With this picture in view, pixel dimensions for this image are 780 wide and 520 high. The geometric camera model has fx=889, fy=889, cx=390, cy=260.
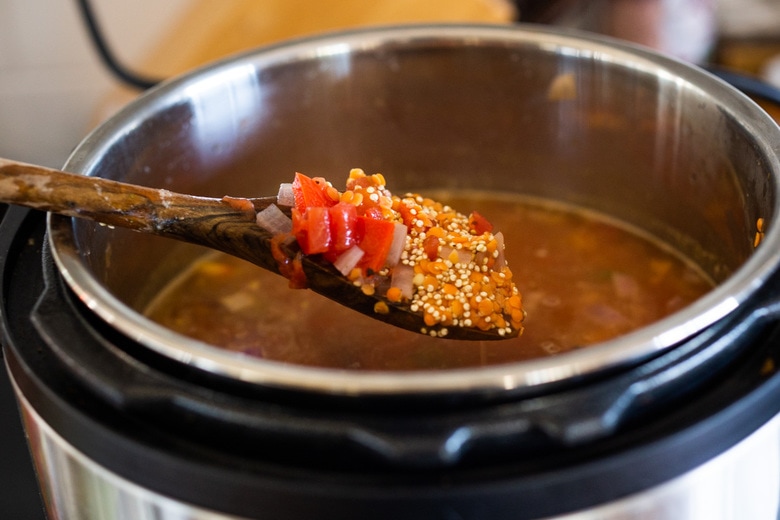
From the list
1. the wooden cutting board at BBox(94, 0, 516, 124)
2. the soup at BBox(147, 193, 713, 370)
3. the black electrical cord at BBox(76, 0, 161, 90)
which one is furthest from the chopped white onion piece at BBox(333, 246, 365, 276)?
the black electrical cord at BBox(76, 0, 161, 90)

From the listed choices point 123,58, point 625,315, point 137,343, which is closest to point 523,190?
point 625,315

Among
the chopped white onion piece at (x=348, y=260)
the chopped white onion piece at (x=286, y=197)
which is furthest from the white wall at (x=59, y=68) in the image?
the chopped white onion piece at (x=348, y=260)

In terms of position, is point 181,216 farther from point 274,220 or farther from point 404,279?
point 404,279

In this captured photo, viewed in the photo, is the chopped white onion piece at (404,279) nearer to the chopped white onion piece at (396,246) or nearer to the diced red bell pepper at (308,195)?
the chopped white onion piece at (396,246)

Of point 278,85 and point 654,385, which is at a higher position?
point 278,85

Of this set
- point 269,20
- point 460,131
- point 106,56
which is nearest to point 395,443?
point 460,131

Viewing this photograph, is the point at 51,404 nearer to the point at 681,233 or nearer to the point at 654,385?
the point at 654,385
